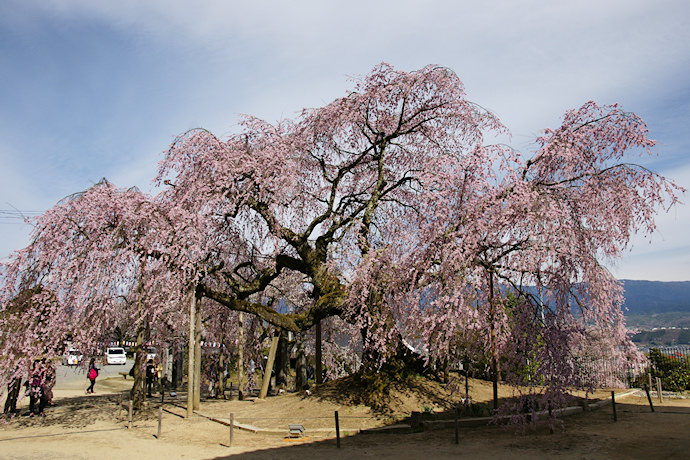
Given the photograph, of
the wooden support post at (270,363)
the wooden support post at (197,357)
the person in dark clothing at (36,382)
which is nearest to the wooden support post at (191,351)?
the wooden support post at (197,357)

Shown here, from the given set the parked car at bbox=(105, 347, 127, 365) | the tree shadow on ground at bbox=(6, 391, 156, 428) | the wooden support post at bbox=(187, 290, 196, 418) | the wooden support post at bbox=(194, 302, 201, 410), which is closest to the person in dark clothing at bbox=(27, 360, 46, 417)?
the tree shadow on ground at bbox=(6, 391, 156, 428)

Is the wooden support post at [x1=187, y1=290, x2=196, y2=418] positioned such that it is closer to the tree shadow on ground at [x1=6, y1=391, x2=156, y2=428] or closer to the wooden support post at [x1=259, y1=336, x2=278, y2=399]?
the tree shadow on ground at [x1=6, y1=391, x2=156, y2=428]

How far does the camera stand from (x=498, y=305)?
36.9ft

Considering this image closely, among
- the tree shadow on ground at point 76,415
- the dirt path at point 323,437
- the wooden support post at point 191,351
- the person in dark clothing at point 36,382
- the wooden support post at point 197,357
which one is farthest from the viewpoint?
the wooden support post at point 197,357

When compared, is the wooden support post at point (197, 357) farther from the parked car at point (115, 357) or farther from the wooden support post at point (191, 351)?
the parked car at point (115, 357)

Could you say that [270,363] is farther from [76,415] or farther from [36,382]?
[36,382]

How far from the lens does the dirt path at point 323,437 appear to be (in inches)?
382

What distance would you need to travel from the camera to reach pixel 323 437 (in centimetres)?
1205

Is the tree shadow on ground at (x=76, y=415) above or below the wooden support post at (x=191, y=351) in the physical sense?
below

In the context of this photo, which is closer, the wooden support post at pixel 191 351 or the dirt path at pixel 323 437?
the dirt path at pixel 323 437

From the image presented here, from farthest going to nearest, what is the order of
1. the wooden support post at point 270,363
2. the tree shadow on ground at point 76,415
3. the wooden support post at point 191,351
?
the wooden support post at point 270,363, the wooden support post at point 191,351, the tree shadow on ground at point 76,415

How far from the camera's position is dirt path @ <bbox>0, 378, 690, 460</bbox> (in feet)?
31.8

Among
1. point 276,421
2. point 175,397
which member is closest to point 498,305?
point 276,421

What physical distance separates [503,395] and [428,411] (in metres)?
3.67
